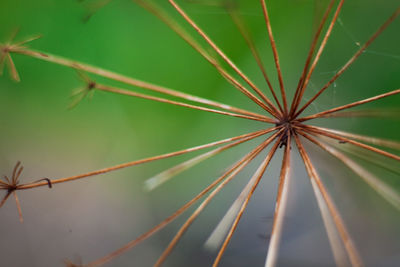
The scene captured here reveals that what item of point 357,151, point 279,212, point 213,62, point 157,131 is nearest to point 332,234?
point 279,212

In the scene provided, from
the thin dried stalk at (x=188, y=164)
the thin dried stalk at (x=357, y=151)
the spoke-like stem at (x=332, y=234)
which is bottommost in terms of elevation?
the spoke-like stem at (x=332, y=234)

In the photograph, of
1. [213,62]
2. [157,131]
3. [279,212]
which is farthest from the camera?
[157,131]

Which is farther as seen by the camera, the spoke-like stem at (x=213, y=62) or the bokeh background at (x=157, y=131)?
the bokeh background at (x=157, y=131)

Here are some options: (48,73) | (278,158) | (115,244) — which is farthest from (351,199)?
(48,73)

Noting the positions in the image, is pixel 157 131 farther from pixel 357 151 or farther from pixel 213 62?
pixel 357 151

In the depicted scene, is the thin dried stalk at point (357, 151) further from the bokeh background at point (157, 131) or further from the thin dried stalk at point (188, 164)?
the bokeh background at point (157, 131)

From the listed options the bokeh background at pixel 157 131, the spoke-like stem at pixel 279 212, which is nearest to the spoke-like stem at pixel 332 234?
the spoke-like stem at pixel 279 212

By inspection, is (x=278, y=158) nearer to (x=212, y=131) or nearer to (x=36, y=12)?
(x=212, y=131)

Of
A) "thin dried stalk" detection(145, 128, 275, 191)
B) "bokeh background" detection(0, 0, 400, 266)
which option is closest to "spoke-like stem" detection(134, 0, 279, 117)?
"thin dried stalk" detection(145, 128, 275, 191)
